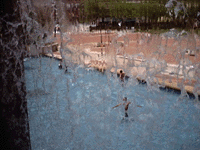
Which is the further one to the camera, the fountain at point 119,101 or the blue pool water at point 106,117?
the fountain at point 119,101

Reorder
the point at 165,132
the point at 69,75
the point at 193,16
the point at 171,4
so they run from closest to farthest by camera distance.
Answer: the point at 165,132 < the point at 193,16 < the point at 171,4 < the point at 69,75

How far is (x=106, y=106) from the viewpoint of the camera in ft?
26.2

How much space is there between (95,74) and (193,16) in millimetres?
5193

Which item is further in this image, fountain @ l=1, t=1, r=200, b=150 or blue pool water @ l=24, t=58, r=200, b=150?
fountain @ l=1, t=1, r=200, b=150

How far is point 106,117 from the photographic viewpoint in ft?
23.4

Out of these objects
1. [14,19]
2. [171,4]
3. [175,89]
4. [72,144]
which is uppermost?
[171,4]

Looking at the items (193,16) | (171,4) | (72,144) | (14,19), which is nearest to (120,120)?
(72,144)

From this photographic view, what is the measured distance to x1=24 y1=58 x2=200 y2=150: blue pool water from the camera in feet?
18.7

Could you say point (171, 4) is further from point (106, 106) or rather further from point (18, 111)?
point (18, 111)

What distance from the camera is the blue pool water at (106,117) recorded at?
18.7 ft

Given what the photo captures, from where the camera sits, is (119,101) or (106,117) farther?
(119,101)

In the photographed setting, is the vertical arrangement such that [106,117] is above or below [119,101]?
below

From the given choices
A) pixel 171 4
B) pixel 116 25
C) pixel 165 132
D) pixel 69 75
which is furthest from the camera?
pixel 69 75

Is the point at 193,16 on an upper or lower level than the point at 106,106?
upper
